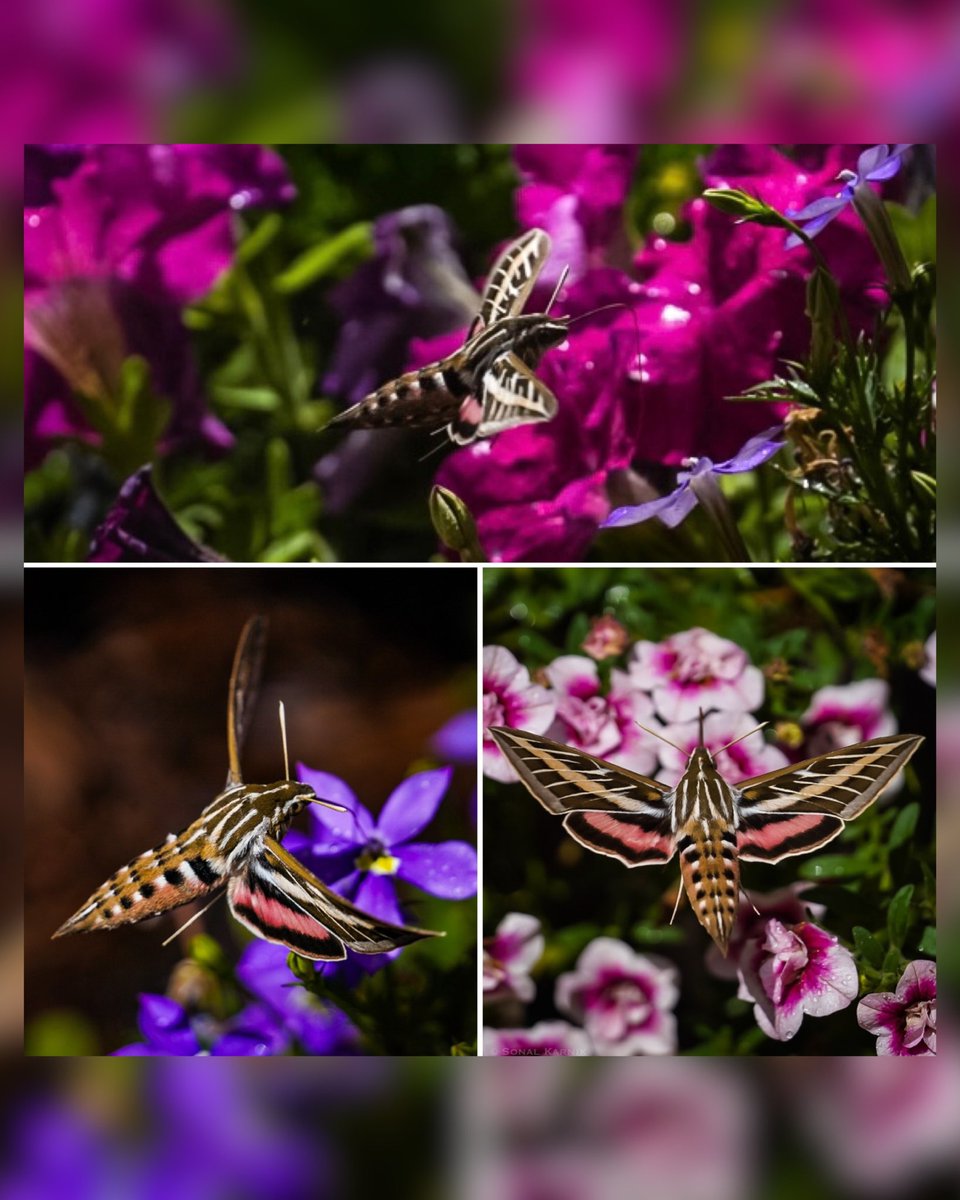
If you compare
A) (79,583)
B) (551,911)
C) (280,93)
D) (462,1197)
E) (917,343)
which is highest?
(280,93)

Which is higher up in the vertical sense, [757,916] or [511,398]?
[511,398]

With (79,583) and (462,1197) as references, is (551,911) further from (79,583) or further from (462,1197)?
(79,583)

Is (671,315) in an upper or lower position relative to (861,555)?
upper

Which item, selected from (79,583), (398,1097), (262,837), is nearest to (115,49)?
(79,583)

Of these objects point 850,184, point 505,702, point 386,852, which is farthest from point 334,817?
point 850,184

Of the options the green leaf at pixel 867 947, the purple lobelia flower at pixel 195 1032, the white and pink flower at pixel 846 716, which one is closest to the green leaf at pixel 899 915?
the green leaf at pixel 867 947

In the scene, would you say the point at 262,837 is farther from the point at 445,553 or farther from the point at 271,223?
the point at 271,223

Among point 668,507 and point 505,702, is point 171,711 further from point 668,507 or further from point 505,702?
point 668,507
